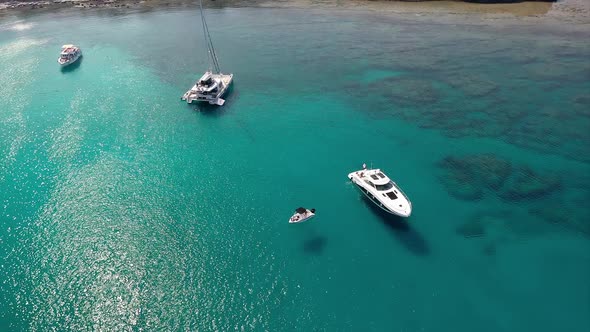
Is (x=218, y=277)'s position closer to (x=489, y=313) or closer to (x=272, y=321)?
(x=272, y=321)

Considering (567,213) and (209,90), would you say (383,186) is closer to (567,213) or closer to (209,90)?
(567,213)

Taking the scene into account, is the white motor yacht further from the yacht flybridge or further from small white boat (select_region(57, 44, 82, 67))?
small white boat (select_region(57, 44, 82, 67))

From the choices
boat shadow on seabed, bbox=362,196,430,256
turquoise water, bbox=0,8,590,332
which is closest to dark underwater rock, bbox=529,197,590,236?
turquoise water, bbox=0,8,590,332

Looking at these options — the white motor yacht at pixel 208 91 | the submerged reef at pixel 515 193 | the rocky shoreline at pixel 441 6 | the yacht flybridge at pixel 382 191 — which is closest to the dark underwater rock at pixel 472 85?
the submerged reef at pixel 515 193

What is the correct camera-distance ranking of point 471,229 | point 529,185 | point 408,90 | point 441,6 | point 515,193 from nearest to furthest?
point 471,229, point 515,193, point 529,185, point 408,90, point 441,6

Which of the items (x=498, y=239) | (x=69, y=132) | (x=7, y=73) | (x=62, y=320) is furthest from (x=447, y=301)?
(x=7, y=73)

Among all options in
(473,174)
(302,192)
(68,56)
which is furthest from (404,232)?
(68,56)
